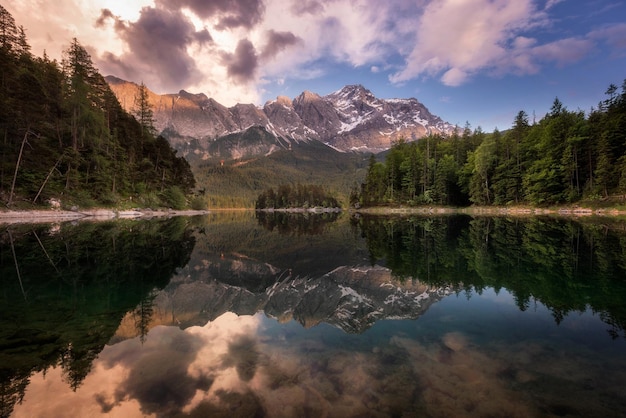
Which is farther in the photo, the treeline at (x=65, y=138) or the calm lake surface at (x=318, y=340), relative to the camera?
the treeline at (x=65, y=138)

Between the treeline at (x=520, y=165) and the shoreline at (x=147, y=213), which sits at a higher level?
the treeline at (x=520, y=165)

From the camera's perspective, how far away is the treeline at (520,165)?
6150cm

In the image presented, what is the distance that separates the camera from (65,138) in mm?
60906

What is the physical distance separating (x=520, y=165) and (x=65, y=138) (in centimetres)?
10342

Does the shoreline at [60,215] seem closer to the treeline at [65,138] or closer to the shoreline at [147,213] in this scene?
the shoreline at [147,213]

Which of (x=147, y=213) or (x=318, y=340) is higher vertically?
(x=147, y=213)

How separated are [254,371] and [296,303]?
17.3ft

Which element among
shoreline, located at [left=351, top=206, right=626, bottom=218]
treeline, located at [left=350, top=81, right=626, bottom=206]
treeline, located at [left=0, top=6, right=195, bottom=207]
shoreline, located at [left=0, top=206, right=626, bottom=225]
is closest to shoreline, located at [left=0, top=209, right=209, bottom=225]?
shoreline, located at [left=0, top=206, right=626, bottom=225]

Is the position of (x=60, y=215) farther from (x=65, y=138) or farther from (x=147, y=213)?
(x=147, y=213)

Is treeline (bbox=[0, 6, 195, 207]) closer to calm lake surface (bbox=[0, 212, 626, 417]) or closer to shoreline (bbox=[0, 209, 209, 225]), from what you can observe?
shoreline (bbox=[0, 209, 209, 225])

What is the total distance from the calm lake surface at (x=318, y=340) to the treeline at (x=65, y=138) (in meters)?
44.7

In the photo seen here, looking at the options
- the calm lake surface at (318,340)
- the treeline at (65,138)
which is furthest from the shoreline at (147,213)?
the calm lake surface at (318,340)

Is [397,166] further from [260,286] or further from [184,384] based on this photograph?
[184,384]

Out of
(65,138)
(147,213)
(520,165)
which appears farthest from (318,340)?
(520,165)
